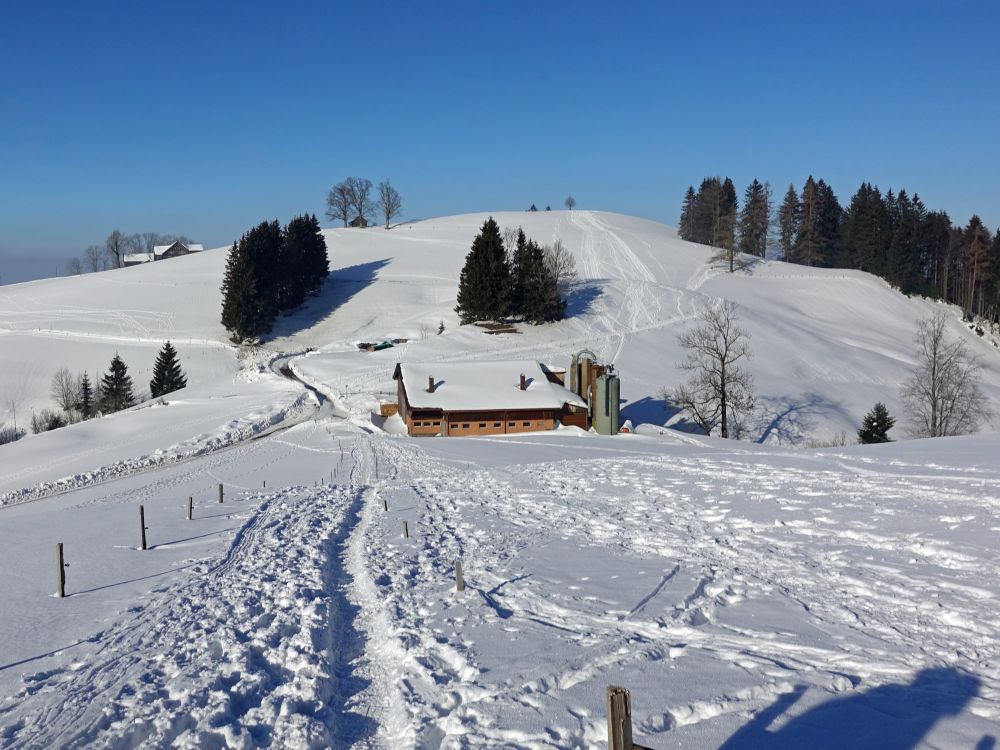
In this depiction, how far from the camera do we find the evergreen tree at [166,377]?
58750 mm

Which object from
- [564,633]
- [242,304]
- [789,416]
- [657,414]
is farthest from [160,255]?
[564,633]

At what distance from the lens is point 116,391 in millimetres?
57281

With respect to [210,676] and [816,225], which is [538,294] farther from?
[816,225]

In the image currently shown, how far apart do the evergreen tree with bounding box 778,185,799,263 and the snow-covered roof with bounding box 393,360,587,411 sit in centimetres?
9067

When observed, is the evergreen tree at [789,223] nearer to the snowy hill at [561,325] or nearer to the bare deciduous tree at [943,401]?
the snowy hill at [561,325]

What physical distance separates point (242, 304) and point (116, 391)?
1621 centimetres

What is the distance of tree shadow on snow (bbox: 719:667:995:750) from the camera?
648cm

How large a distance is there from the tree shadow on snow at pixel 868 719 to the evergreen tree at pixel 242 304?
68773 millimetres

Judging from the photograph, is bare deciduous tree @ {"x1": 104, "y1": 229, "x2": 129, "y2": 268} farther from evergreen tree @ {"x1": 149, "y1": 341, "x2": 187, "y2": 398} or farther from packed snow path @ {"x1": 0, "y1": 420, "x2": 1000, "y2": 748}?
packed snow path @ {"x1": 0, "y1": 420, "x2": 1000, "y2": 748}

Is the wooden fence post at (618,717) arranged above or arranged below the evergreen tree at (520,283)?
below

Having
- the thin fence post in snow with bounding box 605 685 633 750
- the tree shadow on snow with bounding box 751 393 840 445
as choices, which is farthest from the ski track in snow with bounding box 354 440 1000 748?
the tree shadow on snow with bounding box 751 393 840 445

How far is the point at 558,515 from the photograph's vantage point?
18.2 metres

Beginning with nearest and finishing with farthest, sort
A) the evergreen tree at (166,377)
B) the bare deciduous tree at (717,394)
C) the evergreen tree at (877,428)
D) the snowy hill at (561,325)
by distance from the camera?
the evergreen tree at (877,428) < the bare deciduous tree at (717,394) < the snowy hill at (561,325) < the evergreen tree at (166,377)

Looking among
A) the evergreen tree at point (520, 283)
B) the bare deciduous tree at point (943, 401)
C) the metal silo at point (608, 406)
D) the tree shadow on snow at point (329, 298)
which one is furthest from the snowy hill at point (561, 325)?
the metal silo at point (608, 406)
